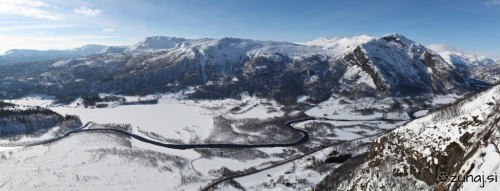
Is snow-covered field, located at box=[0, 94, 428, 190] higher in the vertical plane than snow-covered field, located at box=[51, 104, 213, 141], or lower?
lower

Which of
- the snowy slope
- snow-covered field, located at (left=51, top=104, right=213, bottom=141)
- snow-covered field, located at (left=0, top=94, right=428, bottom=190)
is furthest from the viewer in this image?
snow-covered field, located at (left=51, top=104, right=213, bottom=141)

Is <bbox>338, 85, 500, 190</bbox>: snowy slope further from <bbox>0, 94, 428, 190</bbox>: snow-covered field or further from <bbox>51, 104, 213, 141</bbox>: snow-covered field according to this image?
<bbox>51, 104, 213, 141</bbox>: snow-covered field

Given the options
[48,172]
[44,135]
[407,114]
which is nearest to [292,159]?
[48,172]

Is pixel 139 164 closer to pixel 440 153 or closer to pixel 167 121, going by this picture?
pixel 167 121

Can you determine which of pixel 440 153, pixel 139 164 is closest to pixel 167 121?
pixel 139 164

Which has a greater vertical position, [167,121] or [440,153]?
[440,153]

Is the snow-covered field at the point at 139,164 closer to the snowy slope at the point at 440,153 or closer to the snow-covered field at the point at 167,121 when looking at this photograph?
the snow-covered field at the point at 167,121

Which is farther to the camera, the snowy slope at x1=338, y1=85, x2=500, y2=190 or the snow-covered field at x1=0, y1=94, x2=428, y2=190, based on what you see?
the snow-covered field at x1=0, y1=94, x2=428, y2=190

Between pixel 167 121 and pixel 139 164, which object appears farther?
pixel 167 121

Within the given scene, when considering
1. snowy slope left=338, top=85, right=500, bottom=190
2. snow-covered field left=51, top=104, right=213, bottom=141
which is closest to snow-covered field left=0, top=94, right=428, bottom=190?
snow-covered field left=51, top=104, right=213, bottom=141

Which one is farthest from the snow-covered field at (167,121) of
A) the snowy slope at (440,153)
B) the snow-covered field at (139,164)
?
the snowy slope at (440,153)

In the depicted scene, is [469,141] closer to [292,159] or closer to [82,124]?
[292,159]
